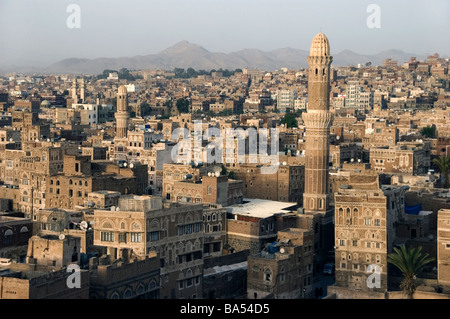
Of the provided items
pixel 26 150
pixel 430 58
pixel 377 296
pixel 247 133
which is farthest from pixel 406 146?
pixel 430 58

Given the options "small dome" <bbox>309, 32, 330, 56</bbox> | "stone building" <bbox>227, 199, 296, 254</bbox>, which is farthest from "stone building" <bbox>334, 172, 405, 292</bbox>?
"small dome" <bbox>309, 32, 330, 56</bbox>

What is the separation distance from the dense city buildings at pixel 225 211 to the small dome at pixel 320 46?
2.4 inches

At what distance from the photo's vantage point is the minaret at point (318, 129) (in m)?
43.8

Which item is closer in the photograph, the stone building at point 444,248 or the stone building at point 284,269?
the stone building at point 284,269

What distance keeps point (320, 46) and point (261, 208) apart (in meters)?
8.45

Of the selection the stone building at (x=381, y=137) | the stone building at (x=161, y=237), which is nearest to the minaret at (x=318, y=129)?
the stone building at (x=161, y=237)

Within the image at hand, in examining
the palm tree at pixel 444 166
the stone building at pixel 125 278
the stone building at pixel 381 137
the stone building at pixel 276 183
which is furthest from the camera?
the stone building at pixel 381 137

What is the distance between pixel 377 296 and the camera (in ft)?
106

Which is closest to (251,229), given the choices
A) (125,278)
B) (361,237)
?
(361,237)

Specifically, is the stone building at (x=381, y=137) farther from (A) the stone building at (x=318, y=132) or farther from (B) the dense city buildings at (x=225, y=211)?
(A) the stone building at (x=318, y=132)

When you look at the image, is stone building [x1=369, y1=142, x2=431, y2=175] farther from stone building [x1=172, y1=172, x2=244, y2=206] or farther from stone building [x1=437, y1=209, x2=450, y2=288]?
stone building [x1=437, y1=209, x2=450, y2=288]

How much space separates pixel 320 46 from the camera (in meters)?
45.0
